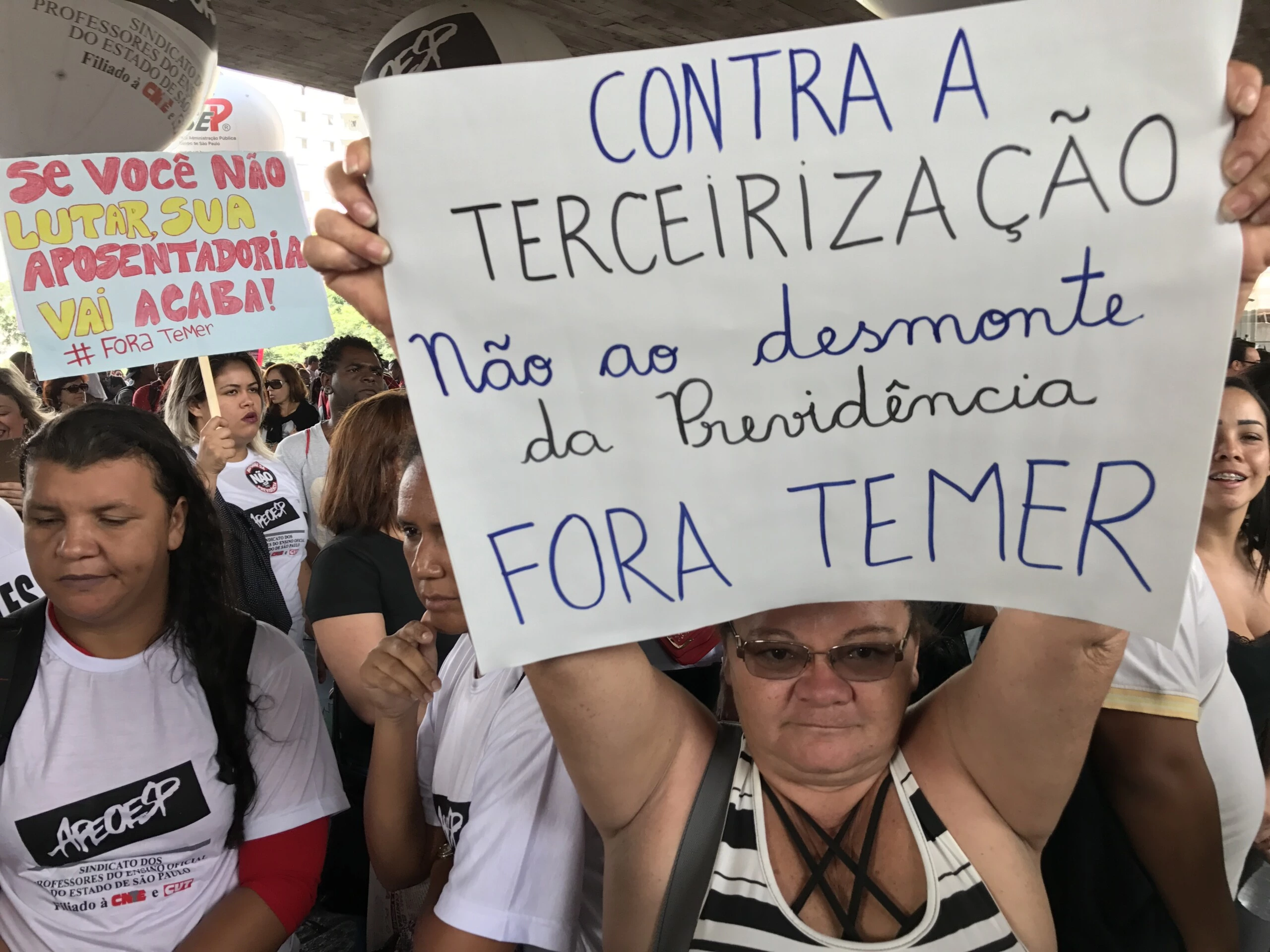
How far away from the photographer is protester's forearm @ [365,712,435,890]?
151 cm

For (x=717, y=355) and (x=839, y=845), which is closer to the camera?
(x=717, y=355)

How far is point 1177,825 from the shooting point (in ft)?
5.03

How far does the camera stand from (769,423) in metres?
0.99

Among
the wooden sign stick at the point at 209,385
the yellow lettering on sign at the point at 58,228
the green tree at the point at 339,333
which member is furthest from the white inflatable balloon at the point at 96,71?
the green tree at the point at 339,333

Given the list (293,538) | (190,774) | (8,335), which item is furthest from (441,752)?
(8,335)

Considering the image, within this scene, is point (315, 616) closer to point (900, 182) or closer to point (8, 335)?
point (900, 182)

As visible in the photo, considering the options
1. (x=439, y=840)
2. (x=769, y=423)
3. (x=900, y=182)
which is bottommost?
(x=439, y=840)

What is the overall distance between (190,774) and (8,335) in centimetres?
2655

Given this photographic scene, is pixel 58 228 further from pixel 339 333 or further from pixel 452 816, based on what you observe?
pixel 339 333

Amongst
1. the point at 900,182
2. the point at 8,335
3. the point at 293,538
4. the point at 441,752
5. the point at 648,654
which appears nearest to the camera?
the point at 900,182

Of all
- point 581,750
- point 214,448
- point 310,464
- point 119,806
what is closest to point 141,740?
point 119,806

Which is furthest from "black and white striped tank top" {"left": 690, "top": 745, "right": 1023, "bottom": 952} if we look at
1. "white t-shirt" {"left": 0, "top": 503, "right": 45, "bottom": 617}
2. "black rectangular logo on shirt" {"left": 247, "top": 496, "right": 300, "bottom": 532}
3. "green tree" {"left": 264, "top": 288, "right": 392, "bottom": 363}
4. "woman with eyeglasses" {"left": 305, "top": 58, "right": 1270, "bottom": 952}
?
"green tree" {"left": 264, "top": 288, "right": 392, "bottom": 363}

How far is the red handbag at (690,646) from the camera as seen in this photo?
74.7 inches

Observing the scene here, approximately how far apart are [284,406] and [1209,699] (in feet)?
18.5
